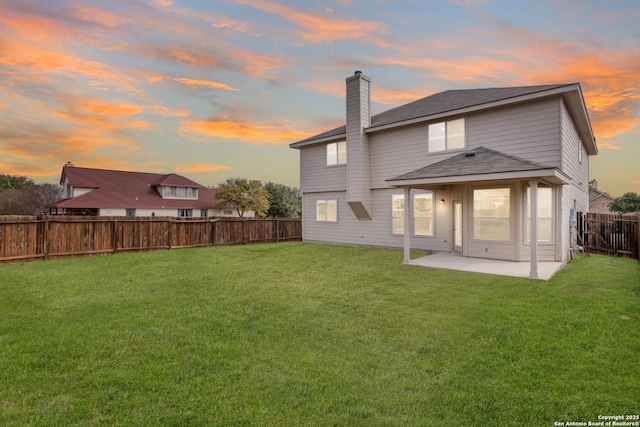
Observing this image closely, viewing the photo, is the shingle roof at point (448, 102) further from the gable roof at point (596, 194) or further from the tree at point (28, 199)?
the tree at point (28, 199)

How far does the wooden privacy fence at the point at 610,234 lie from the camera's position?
11.1m

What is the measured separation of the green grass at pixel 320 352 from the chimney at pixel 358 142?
636cm

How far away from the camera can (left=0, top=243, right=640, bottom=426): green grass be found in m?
2.60

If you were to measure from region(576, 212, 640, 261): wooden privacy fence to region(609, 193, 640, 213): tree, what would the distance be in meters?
34.7

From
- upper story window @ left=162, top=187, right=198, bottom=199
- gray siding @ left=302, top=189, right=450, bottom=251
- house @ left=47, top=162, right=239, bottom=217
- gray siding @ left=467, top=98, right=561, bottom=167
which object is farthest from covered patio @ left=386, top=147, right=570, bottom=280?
upper story window @ left=162, top=187, right=198, bottom=199

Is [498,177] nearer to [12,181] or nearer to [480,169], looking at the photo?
[480,169]

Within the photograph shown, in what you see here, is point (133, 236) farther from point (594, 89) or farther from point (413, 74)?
point (594, 89)

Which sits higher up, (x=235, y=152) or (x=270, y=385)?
(x=235, y=152)

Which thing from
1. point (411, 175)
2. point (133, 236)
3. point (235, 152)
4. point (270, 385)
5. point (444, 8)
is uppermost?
point (444, 8)

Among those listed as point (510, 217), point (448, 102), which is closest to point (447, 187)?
point (510, 217)

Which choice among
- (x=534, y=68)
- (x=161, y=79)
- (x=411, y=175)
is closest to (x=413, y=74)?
(x=534, y=68)

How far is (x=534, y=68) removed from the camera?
13.5 m

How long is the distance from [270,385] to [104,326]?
3105 millimetres

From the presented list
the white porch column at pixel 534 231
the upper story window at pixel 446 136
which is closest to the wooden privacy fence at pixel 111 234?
the upper story window at pixel 446 136
